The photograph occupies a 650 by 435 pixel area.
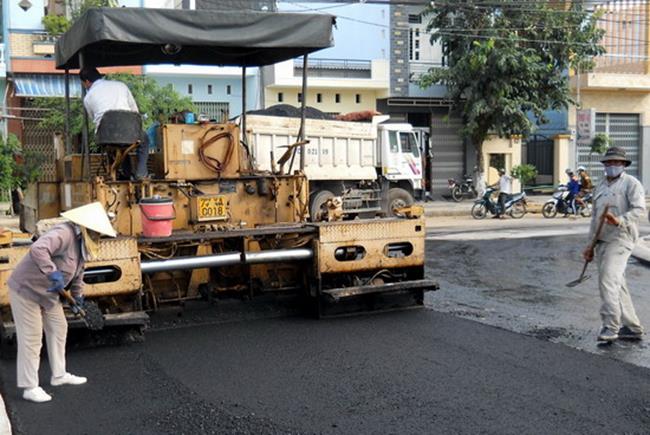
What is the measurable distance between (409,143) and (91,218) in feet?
58.8

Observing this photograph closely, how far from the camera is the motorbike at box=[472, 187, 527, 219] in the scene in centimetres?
2366

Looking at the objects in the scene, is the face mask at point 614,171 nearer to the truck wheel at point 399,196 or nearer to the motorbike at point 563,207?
the truck wheel at point 399,196

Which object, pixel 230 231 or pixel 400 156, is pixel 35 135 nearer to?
pixel 400 156

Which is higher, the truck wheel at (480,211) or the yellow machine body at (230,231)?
the yellow machine body at (230,231)

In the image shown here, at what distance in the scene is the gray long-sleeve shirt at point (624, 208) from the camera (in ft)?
23.5

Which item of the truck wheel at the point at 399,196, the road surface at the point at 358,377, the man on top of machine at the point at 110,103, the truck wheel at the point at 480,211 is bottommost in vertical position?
the truck wheel at the point at 480,211

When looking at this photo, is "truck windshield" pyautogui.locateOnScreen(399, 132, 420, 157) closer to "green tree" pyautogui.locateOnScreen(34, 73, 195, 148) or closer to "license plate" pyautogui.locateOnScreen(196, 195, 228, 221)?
"green tree" pyautogui.locateOnScreen(34, 73, 195, 148)

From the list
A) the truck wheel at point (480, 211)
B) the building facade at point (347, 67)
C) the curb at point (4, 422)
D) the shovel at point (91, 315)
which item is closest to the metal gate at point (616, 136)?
the building facade at point (347, 67)

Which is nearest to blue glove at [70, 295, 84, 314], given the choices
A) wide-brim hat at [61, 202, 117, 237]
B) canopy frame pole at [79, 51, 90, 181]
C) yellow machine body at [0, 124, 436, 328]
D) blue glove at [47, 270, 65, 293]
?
blue glove at [47, 270, 65, 293]

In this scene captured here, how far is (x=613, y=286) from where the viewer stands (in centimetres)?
719

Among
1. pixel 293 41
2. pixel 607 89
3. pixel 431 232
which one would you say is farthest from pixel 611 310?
pixel 607 89

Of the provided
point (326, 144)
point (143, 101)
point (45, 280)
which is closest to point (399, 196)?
point (326, 144)

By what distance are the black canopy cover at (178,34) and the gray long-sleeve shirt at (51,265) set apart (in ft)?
6.90

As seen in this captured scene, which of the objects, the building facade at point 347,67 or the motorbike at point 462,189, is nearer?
the building facade at point 347,67
